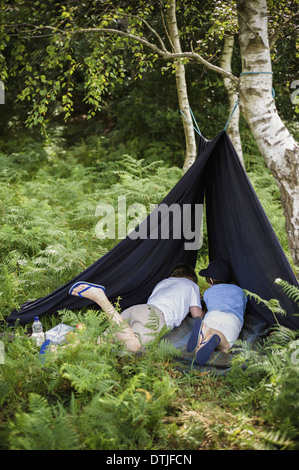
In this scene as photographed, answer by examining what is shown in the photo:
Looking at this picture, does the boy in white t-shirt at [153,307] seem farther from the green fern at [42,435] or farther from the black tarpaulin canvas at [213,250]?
the green fern at [42,435]

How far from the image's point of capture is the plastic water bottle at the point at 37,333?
379 cm

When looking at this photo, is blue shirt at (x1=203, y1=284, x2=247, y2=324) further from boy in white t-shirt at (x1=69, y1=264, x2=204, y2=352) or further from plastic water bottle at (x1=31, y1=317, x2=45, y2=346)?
plastic water bottle at (x1=31, y1=317, x2=45, y2=346)

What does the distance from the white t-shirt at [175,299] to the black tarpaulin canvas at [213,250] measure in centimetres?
45

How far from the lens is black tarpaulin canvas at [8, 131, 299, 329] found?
152 inches

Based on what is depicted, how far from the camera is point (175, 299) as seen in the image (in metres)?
3.97

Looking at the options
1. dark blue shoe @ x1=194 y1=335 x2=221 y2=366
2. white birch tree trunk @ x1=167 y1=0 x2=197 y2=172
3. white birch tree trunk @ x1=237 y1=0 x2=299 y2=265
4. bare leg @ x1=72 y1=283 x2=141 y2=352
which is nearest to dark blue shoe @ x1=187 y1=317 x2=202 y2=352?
dark blue shoe @ x1=194 y1=335 x2=221 y2=366

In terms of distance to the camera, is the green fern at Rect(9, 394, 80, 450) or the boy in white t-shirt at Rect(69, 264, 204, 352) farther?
the boy in white t-shirt at Rect(69, 264, 204, 352)

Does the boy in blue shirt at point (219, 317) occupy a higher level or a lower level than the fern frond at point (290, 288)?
lower

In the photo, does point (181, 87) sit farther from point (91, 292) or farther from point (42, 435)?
point (42, 435)

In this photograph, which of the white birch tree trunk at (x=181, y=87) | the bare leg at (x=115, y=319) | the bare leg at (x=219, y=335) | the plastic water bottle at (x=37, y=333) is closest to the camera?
the bare leg at (x=115, y=319)

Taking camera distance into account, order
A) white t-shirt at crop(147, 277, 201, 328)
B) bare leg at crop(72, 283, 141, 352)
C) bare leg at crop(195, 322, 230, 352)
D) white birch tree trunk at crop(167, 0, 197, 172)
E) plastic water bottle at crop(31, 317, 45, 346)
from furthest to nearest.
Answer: white birch tree trunk at crop(167, 0, 197, 172) → white t-shirt at crop(147, 277, 201, 328) → plastic water bottle at crop(31, 317, 45, 346) → bare leg at crop(195, 322, 230, 352) → bare leg at crop(72, 283, 141, 352)

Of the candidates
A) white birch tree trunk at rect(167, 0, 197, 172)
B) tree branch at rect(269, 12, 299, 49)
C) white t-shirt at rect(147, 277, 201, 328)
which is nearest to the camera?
white t-shirt at rect(147, 277, 201, 328)

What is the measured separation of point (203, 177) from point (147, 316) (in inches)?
62.3

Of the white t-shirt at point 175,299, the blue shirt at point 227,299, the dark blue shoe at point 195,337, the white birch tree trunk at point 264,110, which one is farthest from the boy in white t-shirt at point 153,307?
the white birch tree trunk at point 264,110
